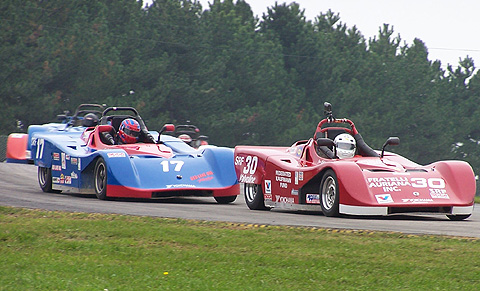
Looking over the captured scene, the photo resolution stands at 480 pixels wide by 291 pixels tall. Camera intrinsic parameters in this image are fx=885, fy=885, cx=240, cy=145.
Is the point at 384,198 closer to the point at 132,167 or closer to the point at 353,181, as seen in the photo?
the point at 353,181

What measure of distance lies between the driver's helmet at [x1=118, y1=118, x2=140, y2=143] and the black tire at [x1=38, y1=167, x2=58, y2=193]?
183 centimetres

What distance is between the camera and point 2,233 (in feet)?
31.4

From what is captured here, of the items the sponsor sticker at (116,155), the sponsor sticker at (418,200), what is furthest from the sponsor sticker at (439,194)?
the sponsor sticker at (116,155)

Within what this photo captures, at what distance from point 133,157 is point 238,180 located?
1887mm

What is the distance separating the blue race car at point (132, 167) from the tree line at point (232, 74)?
95.7 ft

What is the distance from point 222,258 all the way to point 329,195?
4.10 m

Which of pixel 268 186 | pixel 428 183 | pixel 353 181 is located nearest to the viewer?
pixel 353 181

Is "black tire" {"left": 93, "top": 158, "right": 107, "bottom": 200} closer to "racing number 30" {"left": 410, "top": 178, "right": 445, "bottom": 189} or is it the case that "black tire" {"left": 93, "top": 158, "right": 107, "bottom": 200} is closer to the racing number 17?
the racing number 17

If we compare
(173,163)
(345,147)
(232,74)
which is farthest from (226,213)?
(232,74)

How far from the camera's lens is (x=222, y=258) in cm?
841

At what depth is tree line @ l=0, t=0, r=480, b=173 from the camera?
156 feet

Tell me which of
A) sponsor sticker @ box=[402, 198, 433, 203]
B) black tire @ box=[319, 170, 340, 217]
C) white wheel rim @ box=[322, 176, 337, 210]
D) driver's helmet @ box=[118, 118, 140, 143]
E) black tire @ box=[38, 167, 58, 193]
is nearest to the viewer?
sponsor sticker @ box=[402, 198, 433, 203]

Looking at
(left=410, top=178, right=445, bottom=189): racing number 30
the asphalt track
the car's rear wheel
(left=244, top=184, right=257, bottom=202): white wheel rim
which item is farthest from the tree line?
(left=410, top=178, right=445, bottom=189): racing number 30

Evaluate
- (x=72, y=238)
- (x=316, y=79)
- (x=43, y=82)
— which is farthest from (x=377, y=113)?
(x=72, y=238)
